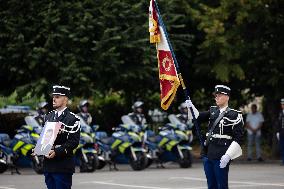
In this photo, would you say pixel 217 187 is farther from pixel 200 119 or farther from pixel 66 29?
pixel 66 29

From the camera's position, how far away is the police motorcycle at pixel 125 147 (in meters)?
24.4

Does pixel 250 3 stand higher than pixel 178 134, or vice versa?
pixel 250 3

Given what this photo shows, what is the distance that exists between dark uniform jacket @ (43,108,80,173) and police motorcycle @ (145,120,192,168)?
563 inches

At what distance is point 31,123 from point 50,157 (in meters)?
13.6

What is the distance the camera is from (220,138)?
11.9 m

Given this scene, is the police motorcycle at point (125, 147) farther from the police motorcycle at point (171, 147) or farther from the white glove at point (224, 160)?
the white glove at point (224, 160)

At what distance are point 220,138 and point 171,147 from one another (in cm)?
1323

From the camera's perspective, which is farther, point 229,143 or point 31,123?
point 31,123

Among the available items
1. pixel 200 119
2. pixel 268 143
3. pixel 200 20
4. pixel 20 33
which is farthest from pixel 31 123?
pixel 200 119

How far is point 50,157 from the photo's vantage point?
1059 centimetres

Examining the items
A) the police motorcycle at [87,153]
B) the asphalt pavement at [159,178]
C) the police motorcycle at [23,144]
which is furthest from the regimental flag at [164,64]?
the police motorcycle at [23,144]

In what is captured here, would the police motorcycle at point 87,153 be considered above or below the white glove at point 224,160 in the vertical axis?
below

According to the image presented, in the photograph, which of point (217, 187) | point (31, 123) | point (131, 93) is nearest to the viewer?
point (217, 187)

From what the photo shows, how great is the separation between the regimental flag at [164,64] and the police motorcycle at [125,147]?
12.1 meters
